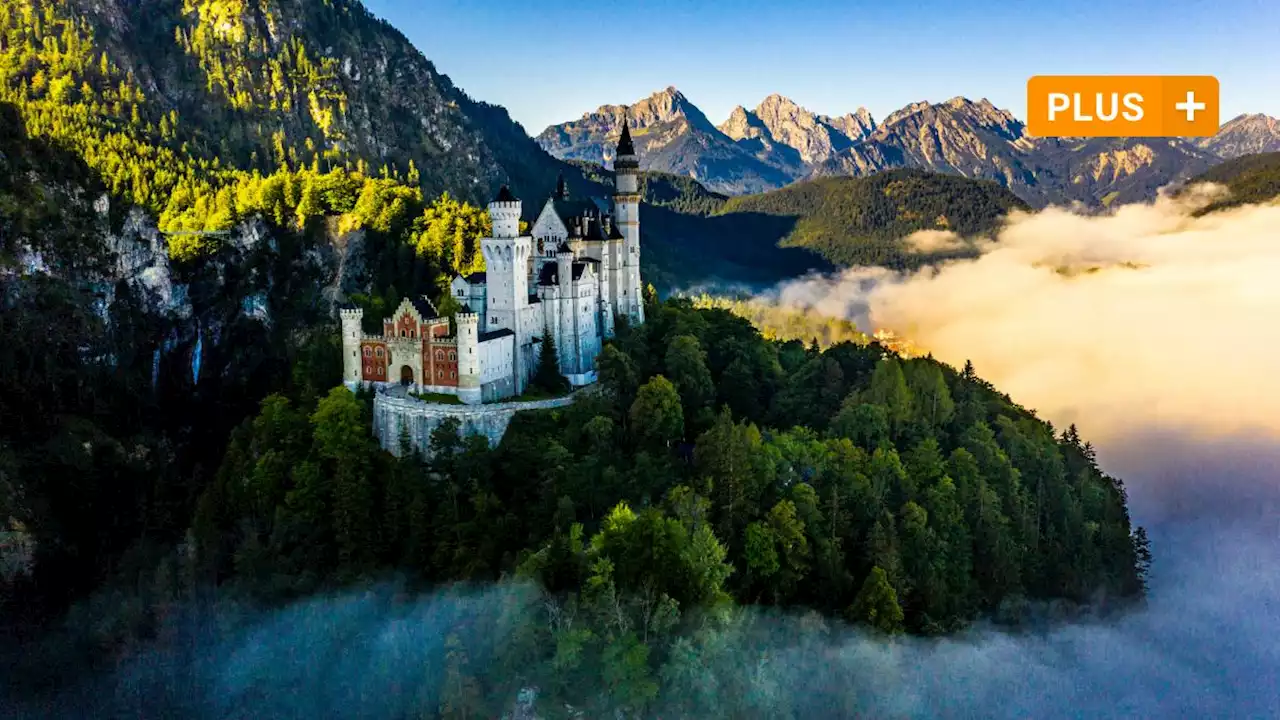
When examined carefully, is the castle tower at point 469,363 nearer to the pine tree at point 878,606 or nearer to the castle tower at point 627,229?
the castle tower at point 627,229

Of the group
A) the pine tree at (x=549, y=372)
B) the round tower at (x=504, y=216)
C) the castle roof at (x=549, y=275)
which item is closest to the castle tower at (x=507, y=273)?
the round tower at (x=504, y=216)

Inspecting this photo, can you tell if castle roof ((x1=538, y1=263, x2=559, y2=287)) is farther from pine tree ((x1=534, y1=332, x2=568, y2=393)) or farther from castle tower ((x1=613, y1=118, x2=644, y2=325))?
castle tower ((x1=613, y1=118, x2=644, y2=325))

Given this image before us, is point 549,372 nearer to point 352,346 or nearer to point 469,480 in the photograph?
point 469,480

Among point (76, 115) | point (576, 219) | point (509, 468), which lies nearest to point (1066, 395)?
point (576, 219)

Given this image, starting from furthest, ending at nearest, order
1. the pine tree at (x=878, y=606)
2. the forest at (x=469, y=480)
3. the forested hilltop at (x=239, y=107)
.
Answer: the forested hilltop at (x=239, y=107), the pine tree at (x=878, y=606), the forest at (x=469, y=480)

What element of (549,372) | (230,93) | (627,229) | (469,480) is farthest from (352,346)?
(230,93)
